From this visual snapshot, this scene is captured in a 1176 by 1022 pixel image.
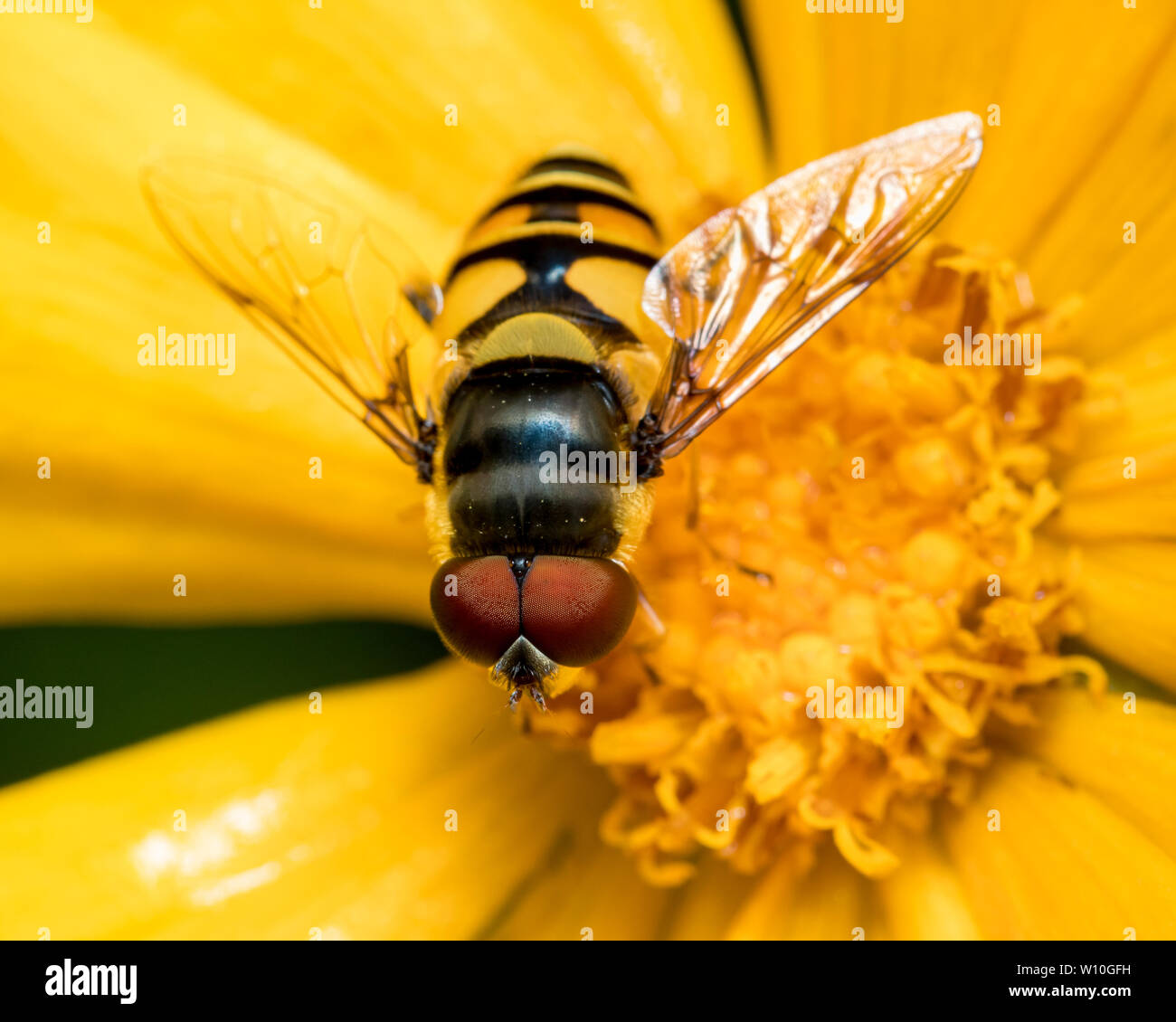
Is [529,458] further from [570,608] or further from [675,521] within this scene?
[675,521]

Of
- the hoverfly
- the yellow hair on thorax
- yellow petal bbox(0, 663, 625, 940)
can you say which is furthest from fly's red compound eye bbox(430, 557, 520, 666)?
yellow petal bbox(0, 663, 625, 940)

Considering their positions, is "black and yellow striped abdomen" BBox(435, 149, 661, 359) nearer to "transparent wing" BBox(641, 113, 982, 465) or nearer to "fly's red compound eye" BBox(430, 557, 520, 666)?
"transparent wing" BBox(641, 113, 982, 465)

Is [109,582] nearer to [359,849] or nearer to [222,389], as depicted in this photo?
[222,389]

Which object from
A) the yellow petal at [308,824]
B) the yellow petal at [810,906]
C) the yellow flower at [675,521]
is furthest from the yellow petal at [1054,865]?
the yellow petal at [308,824]

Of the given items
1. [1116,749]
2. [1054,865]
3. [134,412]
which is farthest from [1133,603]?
[134,412]

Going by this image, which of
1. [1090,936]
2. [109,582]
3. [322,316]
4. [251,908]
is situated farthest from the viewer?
A: [109,582]

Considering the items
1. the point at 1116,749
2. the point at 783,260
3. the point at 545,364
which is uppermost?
the point at 783,260
